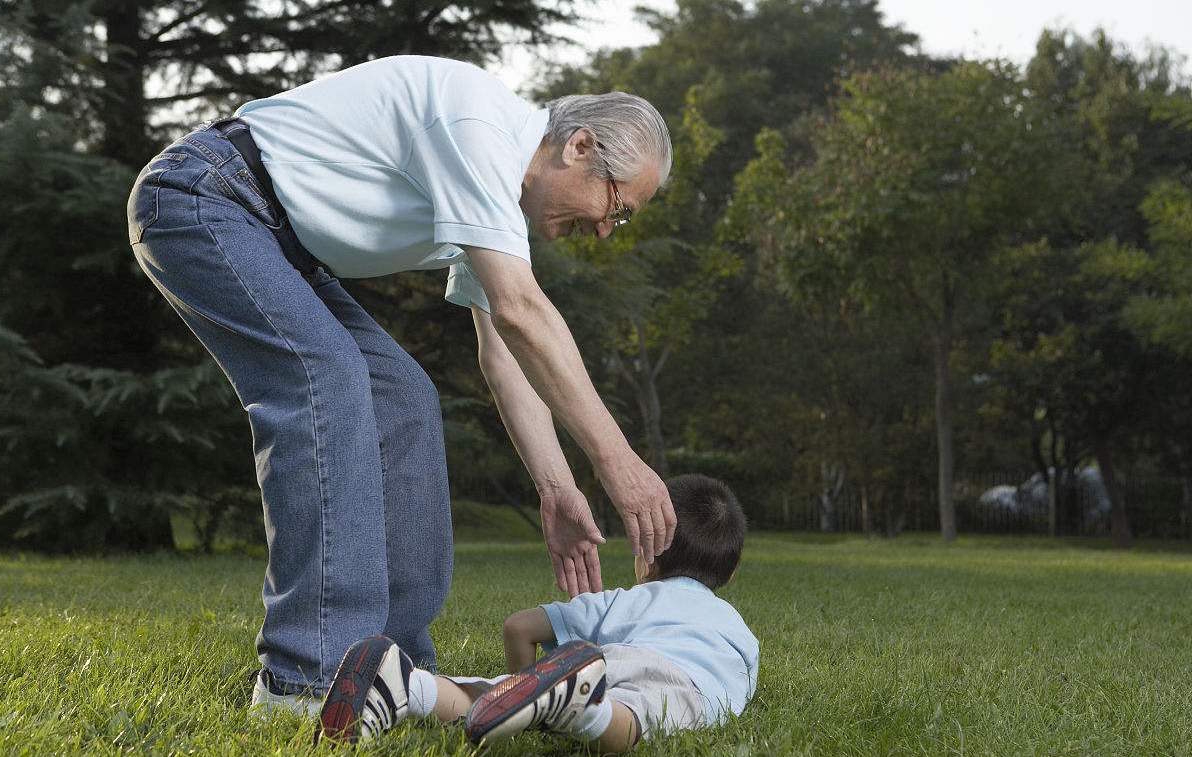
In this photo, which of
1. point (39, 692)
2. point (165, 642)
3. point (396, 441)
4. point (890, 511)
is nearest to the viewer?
point (39, 692)

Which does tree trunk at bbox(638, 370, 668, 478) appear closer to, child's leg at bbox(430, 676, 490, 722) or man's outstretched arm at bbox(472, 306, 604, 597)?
man's outstretched arm at bbox(472, 306, 604, 597)

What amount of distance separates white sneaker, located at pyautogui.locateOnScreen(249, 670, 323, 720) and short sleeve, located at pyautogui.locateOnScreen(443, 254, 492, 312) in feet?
3.58

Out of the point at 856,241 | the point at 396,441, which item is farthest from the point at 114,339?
the point at 856,241

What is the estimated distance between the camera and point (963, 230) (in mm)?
16047

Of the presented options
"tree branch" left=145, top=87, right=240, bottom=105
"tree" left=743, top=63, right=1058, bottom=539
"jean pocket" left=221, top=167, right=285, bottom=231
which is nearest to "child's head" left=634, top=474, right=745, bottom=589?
"jean pocket" left=221, top=167, right=285, bottom=231

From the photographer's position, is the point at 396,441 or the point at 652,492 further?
the point at 396,441

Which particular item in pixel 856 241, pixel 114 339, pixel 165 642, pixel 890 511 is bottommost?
pixel 890 511

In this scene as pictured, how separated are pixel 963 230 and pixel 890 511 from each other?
378 inches

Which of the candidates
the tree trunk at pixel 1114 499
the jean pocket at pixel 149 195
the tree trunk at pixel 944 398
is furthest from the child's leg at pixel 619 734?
the tree trunk at pixel 1114 499

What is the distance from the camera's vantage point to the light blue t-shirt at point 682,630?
2703 mm

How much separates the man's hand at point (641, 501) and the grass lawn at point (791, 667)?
0.40m

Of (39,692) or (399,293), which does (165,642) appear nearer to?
(39,692)

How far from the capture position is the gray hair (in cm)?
252

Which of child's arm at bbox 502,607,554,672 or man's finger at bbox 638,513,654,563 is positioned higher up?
man's finger at bbox 638,513,654,563
